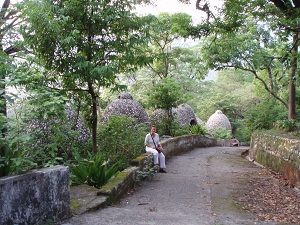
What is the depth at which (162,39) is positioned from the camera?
27812mm

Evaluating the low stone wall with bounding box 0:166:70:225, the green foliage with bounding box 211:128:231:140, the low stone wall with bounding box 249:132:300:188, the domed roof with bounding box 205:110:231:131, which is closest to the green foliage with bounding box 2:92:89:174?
the low stone wall with bounding box 0:166:70:225

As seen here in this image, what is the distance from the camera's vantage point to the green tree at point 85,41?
848 cm

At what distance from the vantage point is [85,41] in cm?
935

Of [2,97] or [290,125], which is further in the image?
[290,125]

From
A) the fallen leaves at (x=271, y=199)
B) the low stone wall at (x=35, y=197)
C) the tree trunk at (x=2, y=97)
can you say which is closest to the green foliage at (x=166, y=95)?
the fallen leaves at (x=271, y=199)

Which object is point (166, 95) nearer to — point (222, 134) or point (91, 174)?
point (91, 174)

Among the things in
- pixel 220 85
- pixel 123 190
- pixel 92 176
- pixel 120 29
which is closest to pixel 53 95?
pixel 92 176

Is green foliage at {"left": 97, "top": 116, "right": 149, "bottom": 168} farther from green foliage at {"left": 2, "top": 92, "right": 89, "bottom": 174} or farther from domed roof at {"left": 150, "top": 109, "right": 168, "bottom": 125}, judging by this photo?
domed roof at {"left": 150, "top": 109, "right": 168, "bottom": 125}

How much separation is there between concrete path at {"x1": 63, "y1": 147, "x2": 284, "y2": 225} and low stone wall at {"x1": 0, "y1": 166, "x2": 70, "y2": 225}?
321 millimetres

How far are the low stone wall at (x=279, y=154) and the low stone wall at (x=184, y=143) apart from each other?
11.6 feet

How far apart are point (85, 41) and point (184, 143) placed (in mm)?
11219

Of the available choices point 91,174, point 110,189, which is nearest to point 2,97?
point 110,189

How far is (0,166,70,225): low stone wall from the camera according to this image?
4.77 metres

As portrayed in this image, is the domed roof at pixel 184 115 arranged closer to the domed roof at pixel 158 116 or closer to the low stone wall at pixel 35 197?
the domed roof at pixel 158 116
